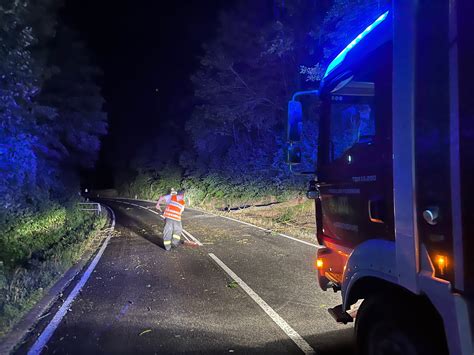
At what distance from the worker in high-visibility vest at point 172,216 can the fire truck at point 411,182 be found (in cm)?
774

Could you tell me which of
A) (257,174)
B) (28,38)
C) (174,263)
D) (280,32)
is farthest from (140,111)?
(174,263)

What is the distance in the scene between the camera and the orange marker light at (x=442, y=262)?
2.39 metres

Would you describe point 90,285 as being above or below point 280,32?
below

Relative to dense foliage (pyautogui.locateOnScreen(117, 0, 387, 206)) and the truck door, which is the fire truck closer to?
the truck door

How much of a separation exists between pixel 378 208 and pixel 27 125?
1553cm

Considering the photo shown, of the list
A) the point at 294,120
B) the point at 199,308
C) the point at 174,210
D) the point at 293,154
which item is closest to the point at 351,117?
the point at 294,120

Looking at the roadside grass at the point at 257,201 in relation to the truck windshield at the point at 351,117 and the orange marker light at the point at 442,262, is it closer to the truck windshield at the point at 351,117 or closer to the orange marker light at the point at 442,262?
the truck windshield at the point at 351,117

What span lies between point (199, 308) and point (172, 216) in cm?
523

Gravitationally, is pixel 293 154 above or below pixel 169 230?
above

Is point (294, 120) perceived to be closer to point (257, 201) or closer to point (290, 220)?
point (290, 220)

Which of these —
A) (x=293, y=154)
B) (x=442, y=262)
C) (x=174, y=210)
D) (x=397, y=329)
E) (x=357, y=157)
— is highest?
(x=293, y=154)

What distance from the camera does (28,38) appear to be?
1335 centimetres

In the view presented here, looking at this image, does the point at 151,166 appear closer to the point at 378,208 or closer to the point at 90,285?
the point at 90,285

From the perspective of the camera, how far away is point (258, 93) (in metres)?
26.7
